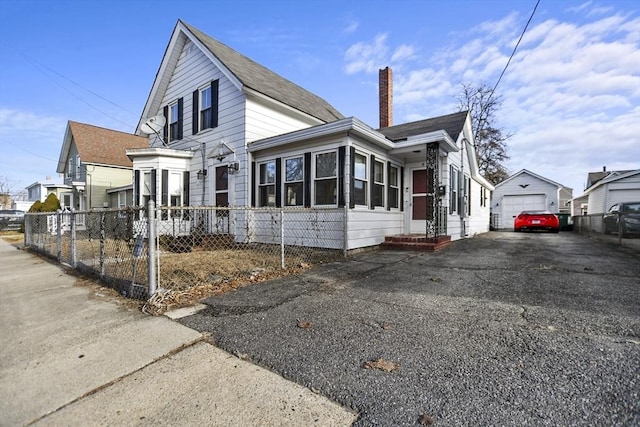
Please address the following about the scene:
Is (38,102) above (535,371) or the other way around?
above

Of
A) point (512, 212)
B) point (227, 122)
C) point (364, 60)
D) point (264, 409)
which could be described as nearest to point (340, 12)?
point (364, 60)

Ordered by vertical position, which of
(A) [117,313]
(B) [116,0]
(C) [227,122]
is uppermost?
(B) [116,0]

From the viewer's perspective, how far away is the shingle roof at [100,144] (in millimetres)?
20000

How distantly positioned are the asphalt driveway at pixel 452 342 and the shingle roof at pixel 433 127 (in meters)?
6.88

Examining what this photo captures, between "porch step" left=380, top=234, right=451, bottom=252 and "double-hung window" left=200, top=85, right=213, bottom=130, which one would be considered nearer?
"porch step" left=380, top=234, right=451, bottom=252

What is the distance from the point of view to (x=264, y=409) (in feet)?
5.57

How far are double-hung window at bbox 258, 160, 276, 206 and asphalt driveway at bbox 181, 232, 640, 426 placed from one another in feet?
15.3

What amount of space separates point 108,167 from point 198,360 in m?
22.7

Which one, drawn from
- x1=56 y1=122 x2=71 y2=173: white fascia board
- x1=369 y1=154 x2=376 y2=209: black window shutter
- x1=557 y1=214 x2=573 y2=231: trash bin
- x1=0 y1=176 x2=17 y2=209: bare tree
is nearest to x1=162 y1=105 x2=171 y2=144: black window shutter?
x1=369 y1=154 x2=376 y2=209: black window shutter

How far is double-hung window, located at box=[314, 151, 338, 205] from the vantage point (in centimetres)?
777

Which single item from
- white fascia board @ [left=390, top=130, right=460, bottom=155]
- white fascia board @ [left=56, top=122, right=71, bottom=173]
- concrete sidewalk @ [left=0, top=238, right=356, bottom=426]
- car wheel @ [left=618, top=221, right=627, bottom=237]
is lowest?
concrete sidewalk @ [left=0, top=238, right=356, bottom=426]

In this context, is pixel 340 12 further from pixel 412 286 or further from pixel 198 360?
pixel 198 360

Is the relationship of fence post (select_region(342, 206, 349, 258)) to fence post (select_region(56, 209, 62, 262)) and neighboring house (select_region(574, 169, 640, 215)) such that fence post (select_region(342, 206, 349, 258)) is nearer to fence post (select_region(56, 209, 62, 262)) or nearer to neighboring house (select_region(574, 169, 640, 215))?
fence post (select_region(56, 209, 62, 262))

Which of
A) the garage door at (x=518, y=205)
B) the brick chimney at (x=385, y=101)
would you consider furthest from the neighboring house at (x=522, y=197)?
the brick chimney at (x=385, y=101)
